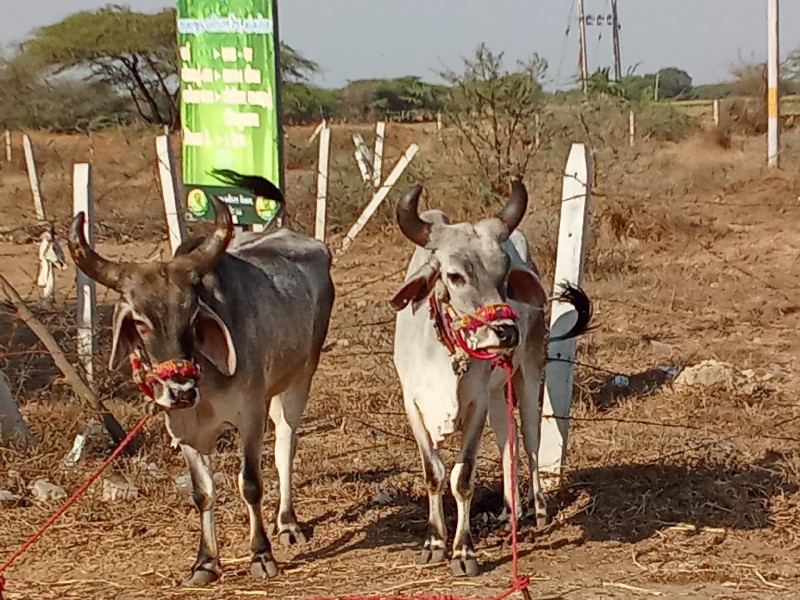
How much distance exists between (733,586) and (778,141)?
18388 millimetres

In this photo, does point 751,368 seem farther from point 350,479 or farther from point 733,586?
point 733,586

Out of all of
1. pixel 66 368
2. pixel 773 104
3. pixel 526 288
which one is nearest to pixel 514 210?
pixel 526 288

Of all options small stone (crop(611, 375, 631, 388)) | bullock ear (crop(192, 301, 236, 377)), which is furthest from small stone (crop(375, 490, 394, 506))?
small stone (crop(611, 375, 631, 388))

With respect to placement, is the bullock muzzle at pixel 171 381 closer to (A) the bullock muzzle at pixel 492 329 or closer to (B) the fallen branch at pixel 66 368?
(A) the bullock muzzle at pixel 492 329

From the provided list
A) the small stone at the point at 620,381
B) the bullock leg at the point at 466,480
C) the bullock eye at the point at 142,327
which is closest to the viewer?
the bullock eye at the point at 142,327

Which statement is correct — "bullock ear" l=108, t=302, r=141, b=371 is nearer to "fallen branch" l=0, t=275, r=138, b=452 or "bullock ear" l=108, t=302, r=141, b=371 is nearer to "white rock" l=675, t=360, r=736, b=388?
"fallen branch" l=0, t=275, r=138, b=452

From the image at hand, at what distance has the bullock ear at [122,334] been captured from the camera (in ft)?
15.7

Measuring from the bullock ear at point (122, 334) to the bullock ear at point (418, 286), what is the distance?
101 centimetres

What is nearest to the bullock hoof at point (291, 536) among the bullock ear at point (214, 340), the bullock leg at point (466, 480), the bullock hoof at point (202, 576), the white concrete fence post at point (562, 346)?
the bullock hoof at point (202, 576)

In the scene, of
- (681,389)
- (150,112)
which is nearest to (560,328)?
(681,389)

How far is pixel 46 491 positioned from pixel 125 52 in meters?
28.6

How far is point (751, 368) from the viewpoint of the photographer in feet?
29.3

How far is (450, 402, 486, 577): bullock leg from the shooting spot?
17.1 ft

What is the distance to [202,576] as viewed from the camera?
5.21 meters
